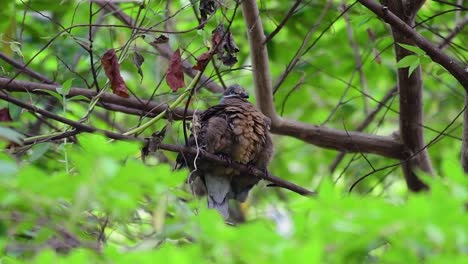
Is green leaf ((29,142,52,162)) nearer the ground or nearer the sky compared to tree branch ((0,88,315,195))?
nearer the ground

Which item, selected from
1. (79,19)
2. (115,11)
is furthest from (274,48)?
(79,19)

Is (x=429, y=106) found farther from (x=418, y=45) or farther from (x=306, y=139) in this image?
(x=418, y=45)

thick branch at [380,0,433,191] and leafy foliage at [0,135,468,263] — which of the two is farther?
thick branch at [380,0,433,191]

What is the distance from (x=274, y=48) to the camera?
553 centimetres

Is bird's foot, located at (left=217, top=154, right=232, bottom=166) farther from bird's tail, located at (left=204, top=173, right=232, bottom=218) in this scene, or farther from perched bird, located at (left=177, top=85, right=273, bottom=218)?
bird's tail, located at (left=204, top=173, right=232, bottom=218)

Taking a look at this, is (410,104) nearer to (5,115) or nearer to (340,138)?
(340,138)

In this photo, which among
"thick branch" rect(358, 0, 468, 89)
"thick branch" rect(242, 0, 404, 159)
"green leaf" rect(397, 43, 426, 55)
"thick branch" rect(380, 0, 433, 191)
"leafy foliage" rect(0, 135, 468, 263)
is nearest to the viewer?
"leafy foliage" rect(0, 135, 468, 263)

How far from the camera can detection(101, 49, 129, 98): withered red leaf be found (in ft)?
12.5

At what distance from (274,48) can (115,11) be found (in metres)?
1.26

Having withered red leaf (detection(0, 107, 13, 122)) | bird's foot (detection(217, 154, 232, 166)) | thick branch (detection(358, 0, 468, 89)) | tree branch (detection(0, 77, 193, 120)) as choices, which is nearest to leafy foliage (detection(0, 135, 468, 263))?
thick branch (detection(358, 0, 468, 89))

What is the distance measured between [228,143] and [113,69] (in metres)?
1.21

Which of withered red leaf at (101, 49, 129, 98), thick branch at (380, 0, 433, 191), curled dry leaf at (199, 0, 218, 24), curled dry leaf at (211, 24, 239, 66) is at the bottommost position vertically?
withered red leaf at (101, 49, 129, 98)

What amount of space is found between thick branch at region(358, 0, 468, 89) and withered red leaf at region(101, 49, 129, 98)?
1182 millimetres

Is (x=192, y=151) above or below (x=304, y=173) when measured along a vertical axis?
below
